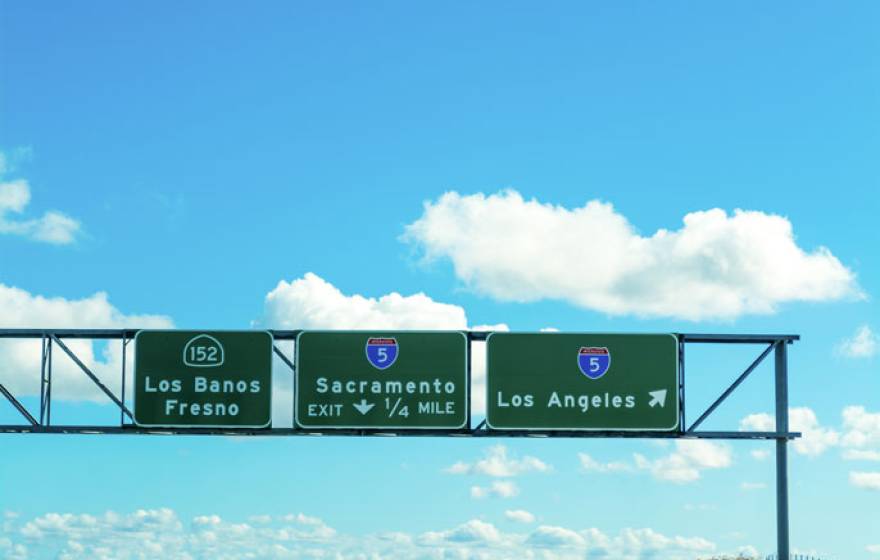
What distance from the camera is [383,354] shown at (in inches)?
1551

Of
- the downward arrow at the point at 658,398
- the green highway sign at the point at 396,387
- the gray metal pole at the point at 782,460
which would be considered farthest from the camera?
the gray metal pole at the point at 782,460

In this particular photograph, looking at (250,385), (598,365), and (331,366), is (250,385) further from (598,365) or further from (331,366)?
(598,365)

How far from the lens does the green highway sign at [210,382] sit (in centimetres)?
3956

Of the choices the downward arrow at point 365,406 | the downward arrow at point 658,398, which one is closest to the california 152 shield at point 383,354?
the downward arrow at point 365,406

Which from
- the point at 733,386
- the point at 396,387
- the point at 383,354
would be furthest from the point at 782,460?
the point at 383,354

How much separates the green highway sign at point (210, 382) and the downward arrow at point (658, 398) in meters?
8.07

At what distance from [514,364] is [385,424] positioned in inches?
118

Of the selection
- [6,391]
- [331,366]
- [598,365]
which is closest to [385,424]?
[331,366]

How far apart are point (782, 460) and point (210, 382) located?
1236cm

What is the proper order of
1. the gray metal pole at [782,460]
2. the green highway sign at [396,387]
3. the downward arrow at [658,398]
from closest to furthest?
the green highway sign at [396,387]
the downward arrow at [658,398]
the gray metal pole at [782,460]

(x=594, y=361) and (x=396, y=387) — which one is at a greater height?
(x=594, y=361)

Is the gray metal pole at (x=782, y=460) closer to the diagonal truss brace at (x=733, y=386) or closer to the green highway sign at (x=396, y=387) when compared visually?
the diagonal truss brace at (x=733, y=386)

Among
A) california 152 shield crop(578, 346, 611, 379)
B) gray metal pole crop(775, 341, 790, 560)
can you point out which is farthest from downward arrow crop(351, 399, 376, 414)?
gray metal pole crop(775, 341, 790, 560)

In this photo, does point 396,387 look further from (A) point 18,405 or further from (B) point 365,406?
(A) point 18,405
